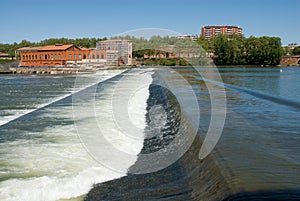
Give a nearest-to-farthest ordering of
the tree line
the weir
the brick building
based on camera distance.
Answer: the weir
the brick building
the tree line

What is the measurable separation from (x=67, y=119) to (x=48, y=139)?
207 cm

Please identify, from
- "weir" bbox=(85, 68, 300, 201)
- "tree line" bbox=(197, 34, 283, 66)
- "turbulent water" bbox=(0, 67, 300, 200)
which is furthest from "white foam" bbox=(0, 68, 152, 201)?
"tree line" bbox=(197, 34, 283, 66)

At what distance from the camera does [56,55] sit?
57.1 meters

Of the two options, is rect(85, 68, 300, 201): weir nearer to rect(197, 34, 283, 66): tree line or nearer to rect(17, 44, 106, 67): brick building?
rect(17, 44, 106, 67): brick building

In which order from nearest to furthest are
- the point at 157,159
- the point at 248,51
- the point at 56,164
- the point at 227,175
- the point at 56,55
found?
1. the point at 227,175
2. the point at 56,164
3. the point at 157,159
4. the point at 56,55
5. the point at 248,51

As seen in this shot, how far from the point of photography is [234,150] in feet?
12.5

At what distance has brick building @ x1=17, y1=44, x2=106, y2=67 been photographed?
5659 cm

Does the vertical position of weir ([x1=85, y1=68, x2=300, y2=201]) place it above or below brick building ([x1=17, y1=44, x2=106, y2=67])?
below

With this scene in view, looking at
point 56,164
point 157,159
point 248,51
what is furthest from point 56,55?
point 157,159

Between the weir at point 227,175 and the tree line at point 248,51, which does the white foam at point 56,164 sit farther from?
the tree line at point 248,51

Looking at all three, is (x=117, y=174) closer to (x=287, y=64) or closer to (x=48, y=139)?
(x=48, y=139)

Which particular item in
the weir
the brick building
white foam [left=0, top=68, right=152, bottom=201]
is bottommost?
white foam [left=0, top=68, right=152, bottom=201]

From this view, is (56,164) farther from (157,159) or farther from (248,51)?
(248,51)

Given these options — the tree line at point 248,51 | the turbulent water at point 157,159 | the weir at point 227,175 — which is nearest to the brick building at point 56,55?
the tree line at point 248,51
